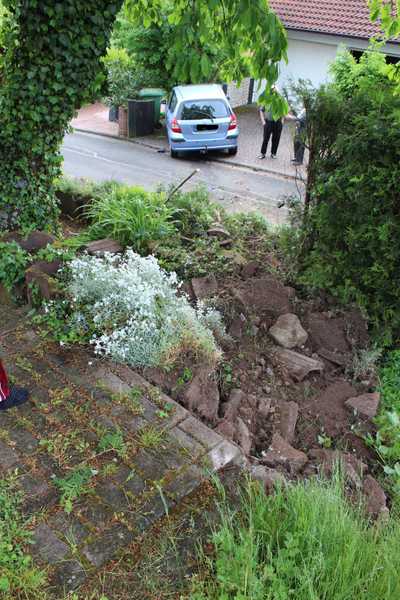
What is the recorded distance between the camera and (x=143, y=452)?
302cm

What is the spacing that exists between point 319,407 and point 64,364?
6.41 feet

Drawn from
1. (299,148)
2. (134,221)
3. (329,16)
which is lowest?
(134,221)

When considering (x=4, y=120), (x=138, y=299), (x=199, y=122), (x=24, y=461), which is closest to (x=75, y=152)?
(x=199, y=122)

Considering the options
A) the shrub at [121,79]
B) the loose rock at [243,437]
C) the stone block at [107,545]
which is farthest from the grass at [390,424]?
the shrub at [121,79]

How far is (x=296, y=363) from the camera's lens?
4.23m

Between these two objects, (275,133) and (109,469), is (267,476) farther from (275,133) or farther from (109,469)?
(275,133)

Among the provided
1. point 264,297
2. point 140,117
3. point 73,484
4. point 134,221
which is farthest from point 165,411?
point 140,117

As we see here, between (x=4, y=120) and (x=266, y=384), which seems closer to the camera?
(x=266, y=384)

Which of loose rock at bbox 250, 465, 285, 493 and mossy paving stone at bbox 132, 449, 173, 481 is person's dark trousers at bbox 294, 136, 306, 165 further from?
mossy paving stone at bbox 132, 449, 173, 481

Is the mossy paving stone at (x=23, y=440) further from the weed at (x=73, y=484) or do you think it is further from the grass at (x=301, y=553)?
the grass at (x=301, y=553)

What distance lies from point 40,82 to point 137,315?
2438mm

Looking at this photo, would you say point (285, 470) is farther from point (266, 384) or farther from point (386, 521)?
point (266, 384)

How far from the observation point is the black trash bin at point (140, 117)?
708 inches

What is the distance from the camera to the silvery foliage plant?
12.2 feet
